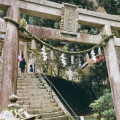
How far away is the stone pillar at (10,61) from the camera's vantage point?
5289 millimetres

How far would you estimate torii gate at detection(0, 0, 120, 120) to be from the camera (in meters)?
5.51

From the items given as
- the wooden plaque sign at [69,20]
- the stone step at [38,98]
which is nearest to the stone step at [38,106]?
the stone step at [38,98]

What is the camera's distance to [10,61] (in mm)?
5570

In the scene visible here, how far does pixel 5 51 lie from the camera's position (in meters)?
5.65

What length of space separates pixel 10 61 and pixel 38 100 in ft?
11.8

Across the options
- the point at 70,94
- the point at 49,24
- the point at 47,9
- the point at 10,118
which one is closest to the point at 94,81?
the point at 70,94

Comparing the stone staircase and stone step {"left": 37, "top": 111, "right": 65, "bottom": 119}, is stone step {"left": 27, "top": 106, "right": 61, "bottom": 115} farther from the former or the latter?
stone step {"left": 37, "top": 111, "right": 65, "bottom": 119}

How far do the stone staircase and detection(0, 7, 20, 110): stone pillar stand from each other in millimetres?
2421

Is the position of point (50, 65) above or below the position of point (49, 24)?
below

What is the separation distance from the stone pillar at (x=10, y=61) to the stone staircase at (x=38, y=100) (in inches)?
95.3

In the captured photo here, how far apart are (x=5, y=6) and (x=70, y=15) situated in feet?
7.73

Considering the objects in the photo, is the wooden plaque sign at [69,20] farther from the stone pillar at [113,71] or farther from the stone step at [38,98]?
the stone step at [38,98]

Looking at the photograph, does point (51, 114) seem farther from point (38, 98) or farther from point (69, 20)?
point (69, 20)

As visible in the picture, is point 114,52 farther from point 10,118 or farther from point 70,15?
point 10,118
